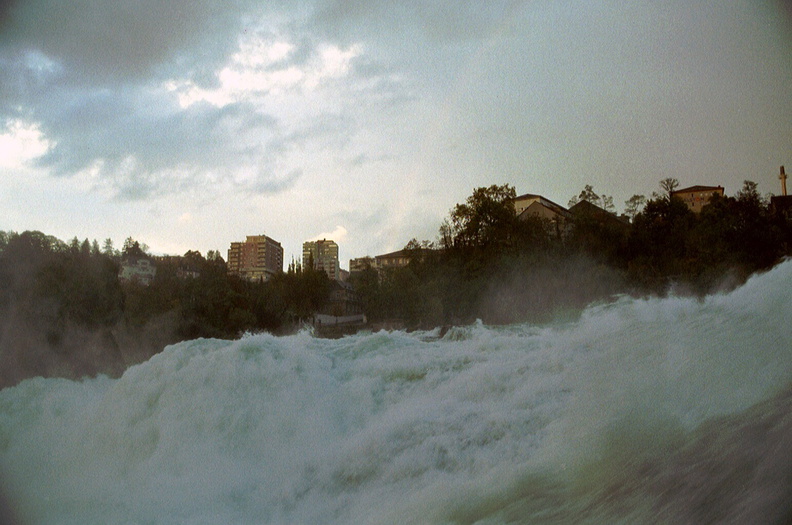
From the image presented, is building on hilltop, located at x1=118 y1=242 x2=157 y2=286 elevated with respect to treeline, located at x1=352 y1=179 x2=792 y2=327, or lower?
elevated

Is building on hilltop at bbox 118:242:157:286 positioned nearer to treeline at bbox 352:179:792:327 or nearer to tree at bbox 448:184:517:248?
treeline at bbox 352:179:792:327

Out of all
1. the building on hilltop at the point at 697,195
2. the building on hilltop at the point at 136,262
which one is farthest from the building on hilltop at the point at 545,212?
the building on hilltop at the point at 136,262

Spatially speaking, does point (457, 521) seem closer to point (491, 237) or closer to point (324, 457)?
point (324, 457)

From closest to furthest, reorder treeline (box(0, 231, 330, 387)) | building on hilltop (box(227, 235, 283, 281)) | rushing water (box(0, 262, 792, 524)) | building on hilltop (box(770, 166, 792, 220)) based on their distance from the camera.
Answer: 1. rushing water (box(0, 262, 792, 524))
2. treeline (box(0, 231, 330, 387))
3. building on hilltop (box(770, 166, 792, 220))
4. building on hilltop (box(227, 235, 283, 281))

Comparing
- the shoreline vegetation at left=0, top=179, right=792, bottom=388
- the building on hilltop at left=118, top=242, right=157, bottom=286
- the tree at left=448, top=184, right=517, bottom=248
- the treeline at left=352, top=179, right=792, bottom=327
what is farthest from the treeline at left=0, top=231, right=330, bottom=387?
the building on hilltop at left=118, top=242, right=157, bottom=286

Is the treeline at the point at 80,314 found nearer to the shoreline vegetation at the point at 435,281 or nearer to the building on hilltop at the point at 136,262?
the shoreline vegetation at the point at 435,281

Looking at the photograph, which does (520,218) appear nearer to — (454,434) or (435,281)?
(435,281)

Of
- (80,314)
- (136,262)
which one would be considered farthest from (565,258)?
(136,262)
